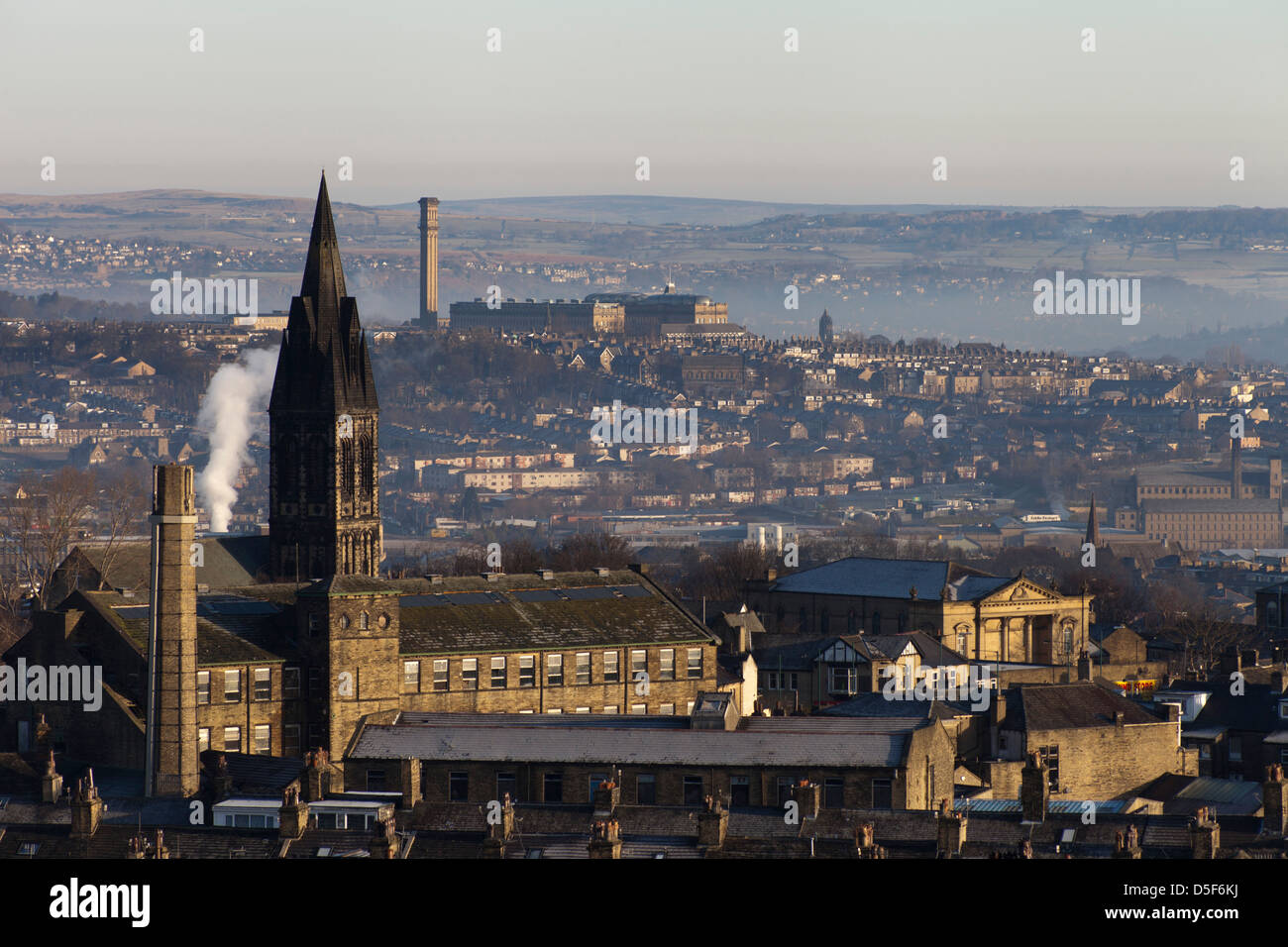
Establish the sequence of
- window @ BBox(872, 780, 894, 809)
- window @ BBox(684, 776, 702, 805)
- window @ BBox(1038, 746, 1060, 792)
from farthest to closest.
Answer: window @ BBox(1038, 746, 1060, 792) → window @ BBox(684, 776, 702, 805) → window @ BBox(872, 780, 894, 809)

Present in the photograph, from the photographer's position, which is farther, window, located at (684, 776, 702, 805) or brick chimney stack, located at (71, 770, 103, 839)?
window, located at (684, 776, 702, 805)

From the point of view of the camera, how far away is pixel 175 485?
2425 inches

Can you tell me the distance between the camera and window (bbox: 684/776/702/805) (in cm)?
5109

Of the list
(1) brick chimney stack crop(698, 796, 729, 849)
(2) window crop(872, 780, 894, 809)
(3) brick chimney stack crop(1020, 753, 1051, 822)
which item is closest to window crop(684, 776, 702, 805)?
(2) window crop(872, 780, 894, 809)

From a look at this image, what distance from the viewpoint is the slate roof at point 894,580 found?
334 ft

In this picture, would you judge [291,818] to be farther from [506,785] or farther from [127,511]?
[127,511]

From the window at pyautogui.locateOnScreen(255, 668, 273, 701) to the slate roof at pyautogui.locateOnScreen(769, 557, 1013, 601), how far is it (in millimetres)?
42185

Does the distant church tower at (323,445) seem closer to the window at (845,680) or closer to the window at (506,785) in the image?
the window at (845,680)

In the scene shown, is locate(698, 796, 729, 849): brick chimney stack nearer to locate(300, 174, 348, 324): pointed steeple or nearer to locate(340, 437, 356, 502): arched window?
locate(340, 437, 356, 502): arched window

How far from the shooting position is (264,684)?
6216 centimetres

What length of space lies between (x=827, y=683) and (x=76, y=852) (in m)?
38.0

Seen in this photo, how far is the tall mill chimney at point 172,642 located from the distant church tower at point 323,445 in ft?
90.4

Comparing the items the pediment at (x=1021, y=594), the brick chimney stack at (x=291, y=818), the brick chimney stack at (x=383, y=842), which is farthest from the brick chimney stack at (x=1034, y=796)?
the pediment at (x=1021, y=594)
